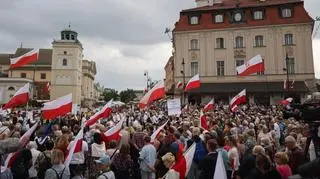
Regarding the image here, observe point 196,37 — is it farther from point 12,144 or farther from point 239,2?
point 12,144

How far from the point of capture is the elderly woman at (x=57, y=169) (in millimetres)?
6355

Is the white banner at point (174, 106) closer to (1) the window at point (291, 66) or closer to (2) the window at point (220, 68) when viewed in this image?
(2) the window at point (220, 68)

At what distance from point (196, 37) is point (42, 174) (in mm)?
41563

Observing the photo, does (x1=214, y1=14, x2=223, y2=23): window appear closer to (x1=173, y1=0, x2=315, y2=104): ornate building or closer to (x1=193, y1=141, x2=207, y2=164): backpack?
(x1=173, y1=0, x2=315, y2=104): ornate building

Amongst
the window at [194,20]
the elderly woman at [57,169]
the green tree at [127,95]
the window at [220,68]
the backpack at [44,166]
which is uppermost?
the window at [194,20]

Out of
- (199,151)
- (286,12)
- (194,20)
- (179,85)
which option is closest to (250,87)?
(179,85)

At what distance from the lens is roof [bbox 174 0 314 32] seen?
4500cm

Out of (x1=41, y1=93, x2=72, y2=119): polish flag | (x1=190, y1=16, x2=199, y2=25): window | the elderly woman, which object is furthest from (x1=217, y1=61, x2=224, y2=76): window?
the elderly woman

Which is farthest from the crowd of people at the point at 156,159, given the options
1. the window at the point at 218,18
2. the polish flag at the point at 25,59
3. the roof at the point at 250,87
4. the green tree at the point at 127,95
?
the green tree at the point at 127,95

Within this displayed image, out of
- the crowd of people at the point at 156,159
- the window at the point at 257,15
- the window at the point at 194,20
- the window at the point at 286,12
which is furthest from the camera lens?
the window at the point at 194,20

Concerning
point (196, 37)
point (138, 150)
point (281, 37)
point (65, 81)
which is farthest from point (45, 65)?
point (138, 150)

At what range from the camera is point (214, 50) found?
4734 cm

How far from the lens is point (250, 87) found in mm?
44094

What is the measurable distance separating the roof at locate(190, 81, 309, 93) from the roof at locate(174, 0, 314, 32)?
7.81 metres
